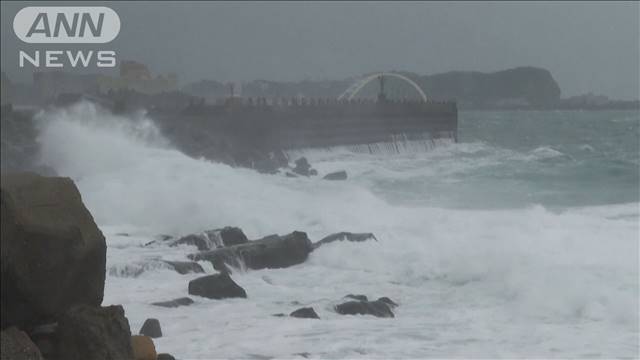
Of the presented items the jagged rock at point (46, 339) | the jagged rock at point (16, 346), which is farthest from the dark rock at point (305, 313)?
the jagged rock at point (16, 346)

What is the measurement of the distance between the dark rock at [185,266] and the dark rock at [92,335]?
8.11 meters

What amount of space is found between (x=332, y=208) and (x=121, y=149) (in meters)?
9.34

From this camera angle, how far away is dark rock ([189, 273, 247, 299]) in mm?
11531

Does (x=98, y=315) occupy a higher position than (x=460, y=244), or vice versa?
(x=98, y=315)

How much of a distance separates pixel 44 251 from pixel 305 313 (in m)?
6.37

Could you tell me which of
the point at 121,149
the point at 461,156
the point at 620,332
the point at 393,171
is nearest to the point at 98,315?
the point at 620,332

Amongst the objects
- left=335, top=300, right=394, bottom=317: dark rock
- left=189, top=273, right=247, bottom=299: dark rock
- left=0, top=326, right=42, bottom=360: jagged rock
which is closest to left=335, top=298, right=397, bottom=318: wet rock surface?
left=335, top=300, right=394, bottom=317: dark rock

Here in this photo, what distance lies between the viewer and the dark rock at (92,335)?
4.79m

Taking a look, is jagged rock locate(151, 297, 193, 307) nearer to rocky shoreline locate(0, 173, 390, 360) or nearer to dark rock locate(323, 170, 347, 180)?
rocky shoreline locate(0, 173, 390, 360)

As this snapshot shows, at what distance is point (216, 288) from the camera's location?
456 inches

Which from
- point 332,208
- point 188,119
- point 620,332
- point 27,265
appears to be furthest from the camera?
point 188,119

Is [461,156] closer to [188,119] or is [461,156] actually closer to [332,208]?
[188,119]

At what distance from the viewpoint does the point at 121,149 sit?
30.0 m

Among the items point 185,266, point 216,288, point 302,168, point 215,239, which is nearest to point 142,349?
point 216,288
